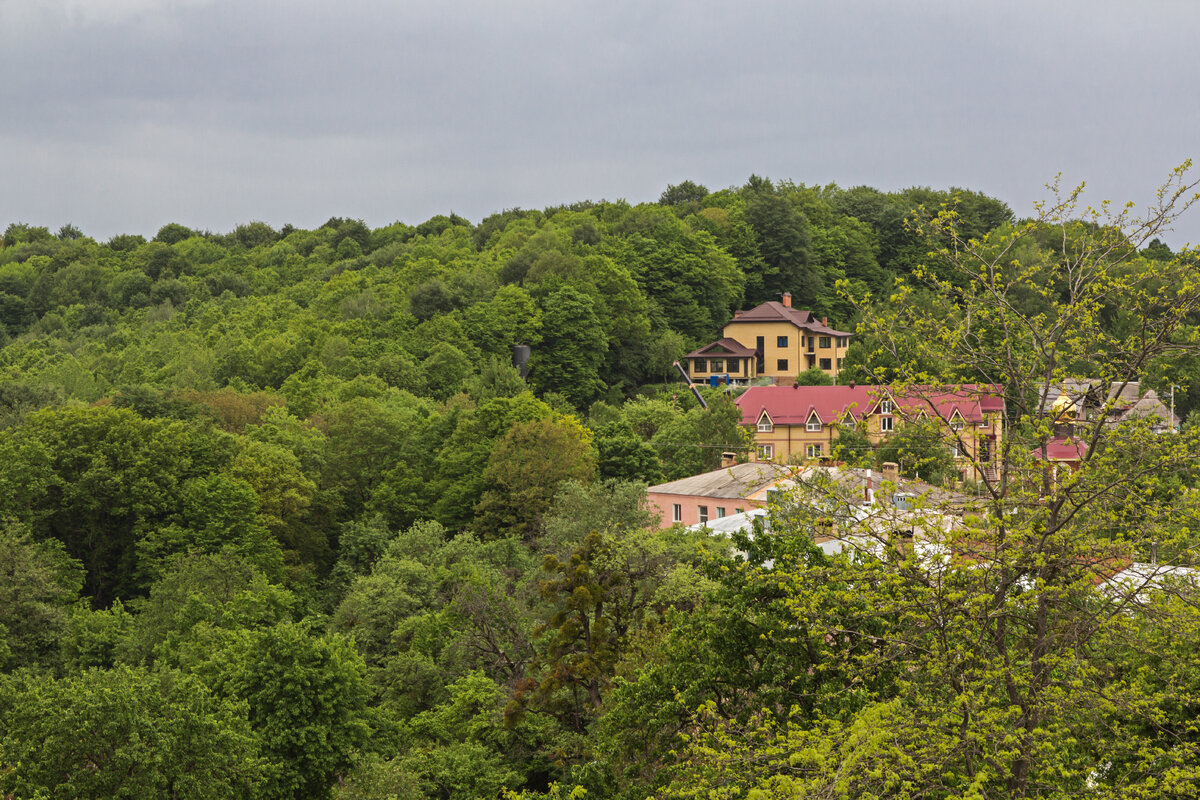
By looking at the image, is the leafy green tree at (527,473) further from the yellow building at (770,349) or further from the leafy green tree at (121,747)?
the yellow building at (770,349)

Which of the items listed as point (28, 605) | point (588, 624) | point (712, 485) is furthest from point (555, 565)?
point (712, 485)

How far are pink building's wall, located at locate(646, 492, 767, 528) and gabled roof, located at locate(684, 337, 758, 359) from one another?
3600 cm

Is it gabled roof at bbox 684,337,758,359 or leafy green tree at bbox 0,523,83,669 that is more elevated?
gabled roof at bbox 684,337,758,359

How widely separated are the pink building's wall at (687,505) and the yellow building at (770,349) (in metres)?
35.8

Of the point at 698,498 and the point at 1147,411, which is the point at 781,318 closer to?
the point at 698,498

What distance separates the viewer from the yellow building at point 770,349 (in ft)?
279

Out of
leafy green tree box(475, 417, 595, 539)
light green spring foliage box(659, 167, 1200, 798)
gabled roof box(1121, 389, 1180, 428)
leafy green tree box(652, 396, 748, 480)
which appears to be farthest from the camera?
leafy green tree box(652, 396, 748, 480)

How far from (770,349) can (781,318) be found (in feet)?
8.58

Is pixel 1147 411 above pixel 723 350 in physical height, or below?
below

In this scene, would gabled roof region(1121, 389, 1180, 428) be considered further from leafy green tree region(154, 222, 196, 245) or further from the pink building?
leafy green tree region(154, 222, 196, 245)

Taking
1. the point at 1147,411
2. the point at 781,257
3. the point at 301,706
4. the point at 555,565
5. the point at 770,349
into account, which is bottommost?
the point at 301,706

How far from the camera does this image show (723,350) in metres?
85.1

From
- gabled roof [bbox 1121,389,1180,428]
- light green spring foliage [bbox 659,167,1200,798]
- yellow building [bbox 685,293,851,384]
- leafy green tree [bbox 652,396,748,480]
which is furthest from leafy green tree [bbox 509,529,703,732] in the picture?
yellow building [bbox 685,293,851,384]

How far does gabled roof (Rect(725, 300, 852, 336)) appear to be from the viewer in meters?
86.7
